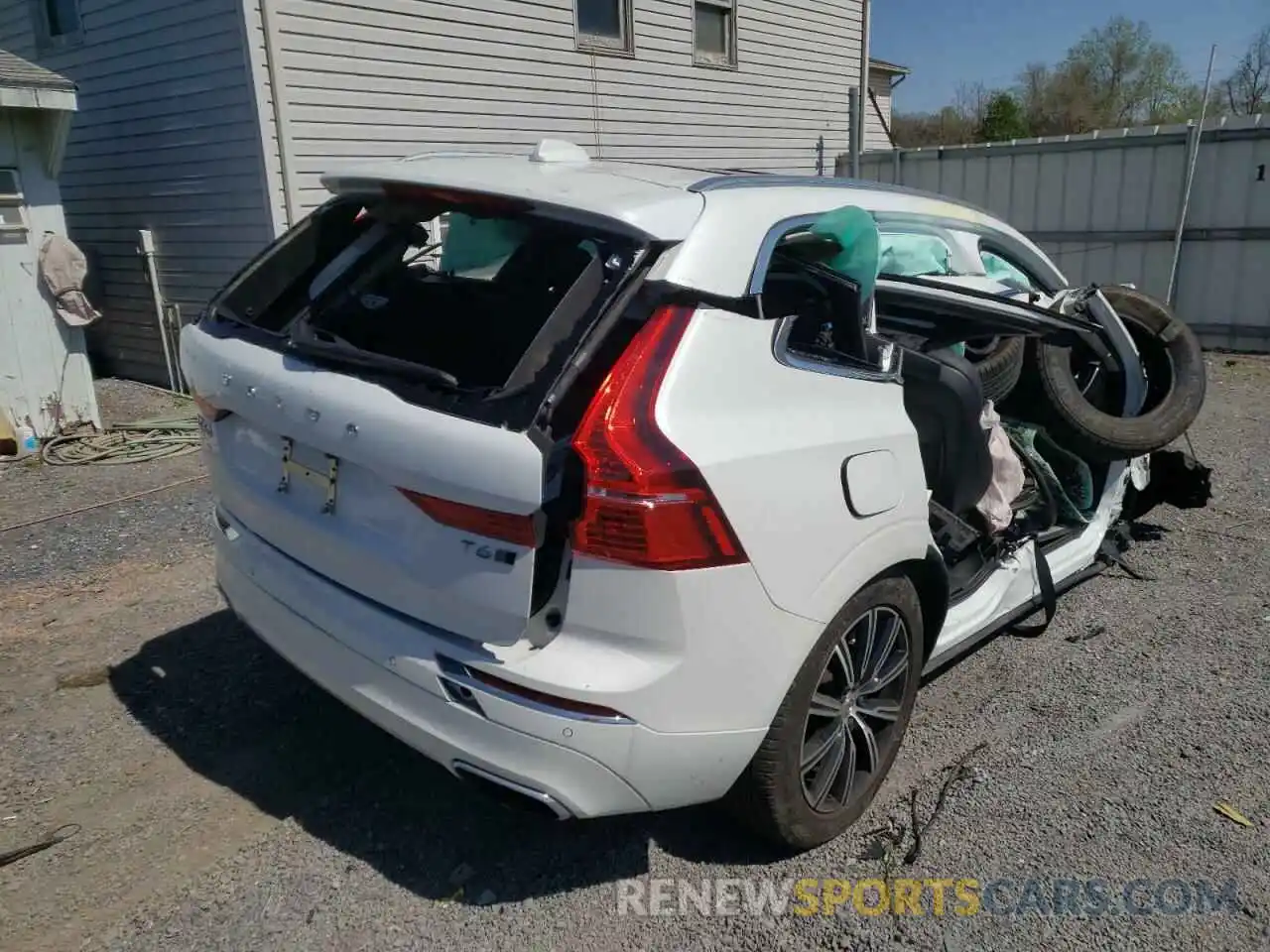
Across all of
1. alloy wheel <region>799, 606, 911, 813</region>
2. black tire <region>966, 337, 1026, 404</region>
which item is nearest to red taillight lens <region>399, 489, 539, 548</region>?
alloy wheel <region>799, 606, 911, 813</region>

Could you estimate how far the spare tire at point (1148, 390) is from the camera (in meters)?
4.08

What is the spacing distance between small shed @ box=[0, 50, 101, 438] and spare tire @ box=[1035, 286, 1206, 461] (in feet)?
22.1

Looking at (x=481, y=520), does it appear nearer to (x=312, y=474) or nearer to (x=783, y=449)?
(x=312, y=474)

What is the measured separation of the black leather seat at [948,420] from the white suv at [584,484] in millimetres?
524

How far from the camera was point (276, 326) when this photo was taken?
284 centimetres

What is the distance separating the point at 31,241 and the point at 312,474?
6.06 m

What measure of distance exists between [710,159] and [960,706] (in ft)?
31.2

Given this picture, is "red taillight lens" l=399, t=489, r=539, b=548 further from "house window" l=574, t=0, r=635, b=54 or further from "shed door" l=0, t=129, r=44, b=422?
"house window" l=574, t=0, r=635, b=54

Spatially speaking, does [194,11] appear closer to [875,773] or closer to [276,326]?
[276,326]

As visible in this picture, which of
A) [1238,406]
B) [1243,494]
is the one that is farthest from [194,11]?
[1238,406]

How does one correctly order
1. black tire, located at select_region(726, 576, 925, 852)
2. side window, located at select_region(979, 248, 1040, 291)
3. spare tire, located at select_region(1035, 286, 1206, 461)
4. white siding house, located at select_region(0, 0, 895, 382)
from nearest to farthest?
black tire, located at select_region(726, 576, 925, 852) → spare tire, located at select_region(1035, 286, 1206, 461) → side window, located at select_region(979, 248, 1040, 291) → white siding house, located at select_region(0, 0, 895, 382)

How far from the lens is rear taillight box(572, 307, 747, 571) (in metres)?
2.11

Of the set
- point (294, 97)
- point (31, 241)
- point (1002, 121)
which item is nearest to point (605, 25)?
point (294, 97)

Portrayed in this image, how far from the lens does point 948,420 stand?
335 cm
